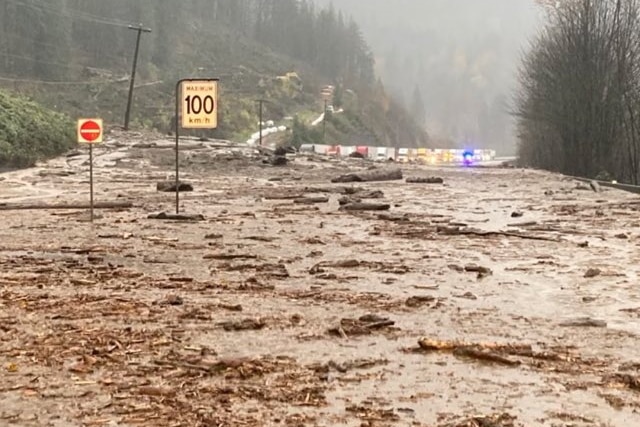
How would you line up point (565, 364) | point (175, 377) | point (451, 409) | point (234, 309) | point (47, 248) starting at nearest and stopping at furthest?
point (451, 409) → point (175, 377) → point (565, 364) → point (234, 309) → point (47, 248)

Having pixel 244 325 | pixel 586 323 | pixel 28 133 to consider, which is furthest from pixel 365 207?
pixel 28 133

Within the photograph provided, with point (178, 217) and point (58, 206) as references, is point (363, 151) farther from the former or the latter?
point (178, 217)

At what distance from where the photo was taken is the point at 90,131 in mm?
16312

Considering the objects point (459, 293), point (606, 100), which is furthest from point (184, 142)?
point (459, 293)

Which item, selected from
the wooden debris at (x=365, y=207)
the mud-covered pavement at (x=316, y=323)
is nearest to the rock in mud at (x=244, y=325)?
the mud-covered pavement at (x=316, y=323)

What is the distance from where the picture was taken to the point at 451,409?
5.05m

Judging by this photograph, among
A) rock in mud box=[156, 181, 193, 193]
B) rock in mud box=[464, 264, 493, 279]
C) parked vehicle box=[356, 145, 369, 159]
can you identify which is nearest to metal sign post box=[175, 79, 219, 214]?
rock in mud box=[464, 264, 493, 279]

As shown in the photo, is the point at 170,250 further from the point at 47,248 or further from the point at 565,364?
the point at 565,364

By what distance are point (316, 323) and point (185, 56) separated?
132m

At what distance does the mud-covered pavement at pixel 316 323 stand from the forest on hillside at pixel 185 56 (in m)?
68.4

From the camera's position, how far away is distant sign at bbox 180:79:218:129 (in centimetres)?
1577

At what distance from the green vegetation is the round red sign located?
61.7 feet

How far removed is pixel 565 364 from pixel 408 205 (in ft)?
54.4

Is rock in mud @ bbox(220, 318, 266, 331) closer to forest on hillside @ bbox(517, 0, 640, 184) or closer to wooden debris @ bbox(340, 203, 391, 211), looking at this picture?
wooden debris @ bbox(340, 203, 391, 211)
